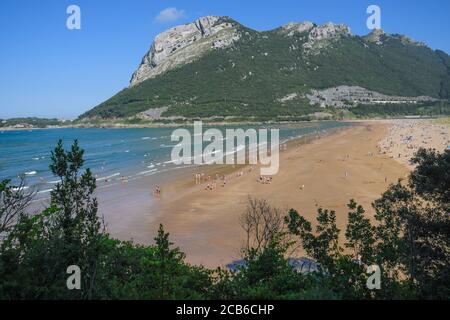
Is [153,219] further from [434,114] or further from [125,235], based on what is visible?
[434,114]

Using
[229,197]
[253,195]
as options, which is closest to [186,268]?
[229,197]

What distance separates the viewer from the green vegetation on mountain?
8391 mm

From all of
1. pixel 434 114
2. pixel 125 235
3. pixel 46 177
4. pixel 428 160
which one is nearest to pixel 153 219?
pixel 125 235

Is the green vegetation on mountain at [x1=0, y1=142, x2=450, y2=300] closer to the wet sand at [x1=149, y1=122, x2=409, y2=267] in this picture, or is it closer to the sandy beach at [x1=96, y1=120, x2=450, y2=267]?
the sandy beach at [x1=96, y1=120, x2=450, y2=267]

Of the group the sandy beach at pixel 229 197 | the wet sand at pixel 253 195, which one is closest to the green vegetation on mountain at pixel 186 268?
the sandy beach at pixel 229 197

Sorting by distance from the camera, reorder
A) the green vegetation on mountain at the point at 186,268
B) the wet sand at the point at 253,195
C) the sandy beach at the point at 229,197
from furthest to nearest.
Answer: the sandy beach at the point at 229,197
the wet sand at the point at 253,195
the green vegetation on mountain at the point at 186,268

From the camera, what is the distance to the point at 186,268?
42.1 feet

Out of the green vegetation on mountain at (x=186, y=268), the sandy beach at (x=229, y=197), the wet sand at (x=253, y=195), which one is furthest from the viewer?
the sandy beach at (x=229, y=197)

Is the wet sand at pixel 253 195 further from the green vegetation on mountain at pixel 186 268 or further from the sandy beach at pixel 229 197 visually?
the green vegetation on mountain at pixel 186 268

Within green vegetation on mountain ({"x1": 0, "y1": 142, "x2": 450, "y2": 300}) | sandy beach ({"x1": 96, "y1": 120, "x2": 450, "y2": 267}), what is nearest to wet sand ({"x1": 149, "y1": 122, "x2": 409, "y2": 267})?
sandy beach ({"x1": 96, "y1": 120, "x2": 450, "y2": 267})

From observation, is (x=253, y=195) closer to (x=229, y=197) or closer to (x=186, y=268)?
(x=229, y=197)

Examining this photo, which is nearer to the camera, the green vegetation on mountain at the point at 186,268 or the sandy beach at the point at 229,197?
the green vegetation on mountain at the point at 186,268

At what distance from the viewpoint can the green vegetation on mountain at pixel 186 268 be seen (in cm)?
839

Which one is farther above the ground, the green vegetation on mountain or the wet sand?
the green vegetation on mountain
